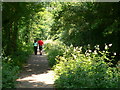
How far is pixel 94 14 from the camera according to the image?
13625mm

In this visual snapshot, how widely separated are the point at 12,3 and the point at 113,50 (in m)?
5.68

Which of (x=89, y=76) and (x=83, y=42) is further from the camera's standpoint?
(x=83, y=42)

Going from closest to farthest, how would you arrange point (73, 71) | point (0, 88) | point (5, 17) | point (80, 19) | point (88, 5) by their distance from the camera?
point (0, 88) < point (73, 71) < point (5, 17) < point (88, 5) < point (80, 19)

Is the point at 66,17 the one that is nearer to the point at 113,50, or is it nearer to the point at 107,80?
the point at 113,50

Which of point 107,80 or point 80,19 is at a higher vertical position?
point 80,19

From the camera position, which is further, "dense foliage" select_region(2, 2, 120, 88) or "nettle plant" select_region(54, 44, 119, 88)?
"dense foliage" select_region(2, 2, 120, 88)

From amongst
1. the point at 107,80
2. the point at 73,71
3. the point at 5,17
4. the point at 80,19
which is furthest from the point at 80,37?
the point at 107,80

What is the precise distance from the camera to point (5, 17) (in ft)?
42.8

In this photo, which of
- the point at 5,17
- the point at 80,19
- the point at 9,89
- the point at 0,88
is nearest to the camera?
the point at 0,88

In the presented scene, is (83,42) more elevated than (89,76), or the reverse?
(83,42)

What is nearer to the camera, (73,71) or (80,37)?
(73,71)

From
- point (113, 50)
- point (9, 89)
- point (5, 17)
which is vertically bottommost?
point (9, 89)

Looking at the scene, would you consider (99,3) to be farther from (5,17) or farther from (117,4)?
(5,17)

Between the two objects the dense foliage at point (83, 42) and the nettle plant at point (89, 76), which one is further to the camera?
the dense foliage at point (83, 42)
